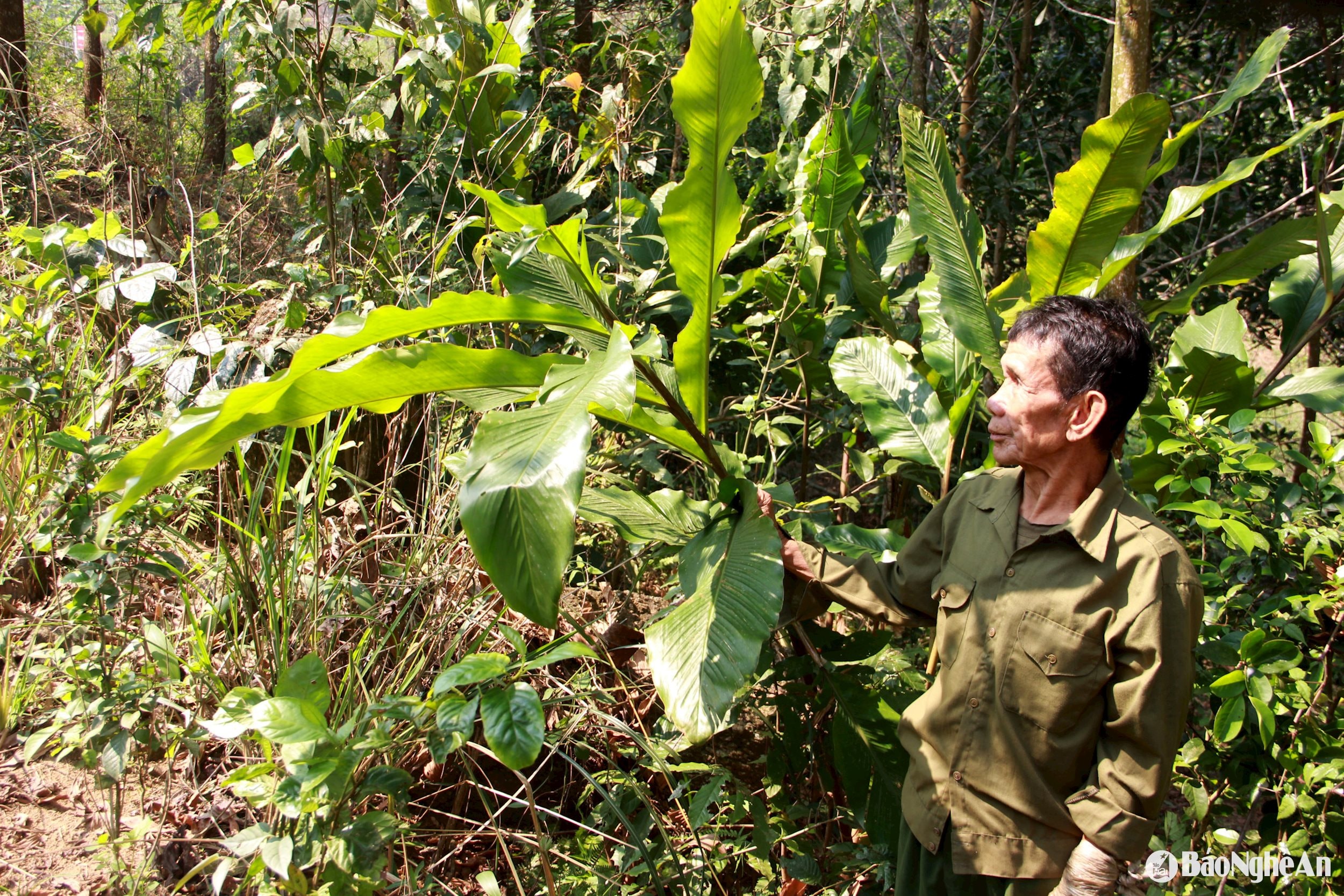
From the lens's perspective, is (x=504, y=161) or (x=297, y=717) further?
(x=504, y=161)

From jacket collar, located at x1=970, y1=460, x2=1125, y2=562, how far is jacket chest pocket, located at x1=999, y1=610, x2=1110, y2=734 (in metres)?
0.14

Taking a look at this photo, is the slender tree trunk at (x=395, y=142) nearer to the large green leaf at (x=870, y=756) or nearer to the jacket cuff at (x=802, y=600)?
the jacket cuff at (x=802, y=600)

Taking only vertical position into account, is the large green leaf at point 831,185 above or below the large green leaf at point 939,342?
above

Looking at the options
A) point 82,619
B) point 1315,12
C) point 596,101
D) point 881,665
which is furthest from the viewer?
point 596,101

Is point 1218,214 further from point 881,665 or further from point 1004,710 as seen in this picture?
point 1004,710

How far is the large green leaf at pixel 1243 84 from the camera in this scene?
2051 millimetres

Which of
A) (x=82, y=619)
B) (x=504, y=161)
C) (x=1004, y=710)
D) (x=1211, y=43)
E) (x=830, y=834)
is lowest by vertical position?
(x=830, y=834)

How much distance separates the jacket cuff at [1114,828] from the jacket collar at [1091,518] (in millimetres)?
383

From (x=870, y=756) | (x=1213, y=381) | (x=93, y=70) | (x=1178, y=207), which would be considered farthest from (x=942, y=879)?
(x=93, y=70)

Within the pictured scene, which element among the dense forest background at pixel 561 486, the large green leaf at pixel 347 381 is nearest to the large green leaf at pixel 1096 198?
the dense forest background at pixel 561 486

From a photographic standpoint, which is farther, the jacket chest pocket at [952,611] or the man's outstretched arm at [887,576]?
the man's outstretched arm at [887,576]

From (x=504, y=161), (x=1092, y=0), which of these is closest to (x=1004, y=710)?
A: (x=504, y=161)

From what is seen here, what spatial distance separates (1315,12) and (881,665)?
346 cm

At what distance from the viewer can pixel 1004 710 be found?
1.62 m
